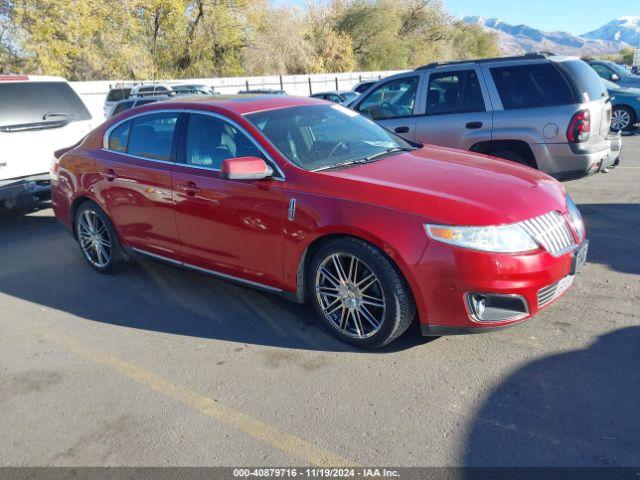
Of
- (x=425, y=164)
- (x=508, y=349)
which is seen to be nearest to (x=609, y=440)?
(x=508, y=349)

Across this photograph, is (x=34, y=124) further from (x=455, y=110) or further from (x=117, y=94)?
(x=117, y=94)

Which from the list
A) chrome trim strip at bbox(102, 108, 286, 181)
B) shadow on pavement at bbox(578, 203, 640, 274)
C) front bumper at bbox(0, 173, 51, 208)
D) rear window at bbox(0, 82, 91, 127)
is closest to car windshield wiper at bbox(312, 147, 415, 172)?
chrome trim strip at bbox(102, 108, 286, 181)

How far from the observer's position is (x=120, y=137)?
5.17m

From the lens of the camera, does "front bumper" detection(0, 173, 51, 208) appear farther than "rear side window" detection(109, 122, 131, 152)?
Yes

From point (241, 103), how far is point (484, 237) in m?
2.39

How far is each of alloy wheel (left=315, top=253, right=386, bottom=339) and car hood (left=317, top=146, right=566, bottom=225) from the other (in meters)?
0.47

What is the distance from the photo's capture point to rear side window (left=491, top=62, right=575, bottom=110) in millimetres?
6207

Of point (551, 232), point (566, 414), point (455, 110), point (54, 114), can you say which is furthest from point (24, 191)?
point (566, 414)

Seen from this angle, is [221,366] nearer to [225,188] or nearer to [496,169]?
[225,188]

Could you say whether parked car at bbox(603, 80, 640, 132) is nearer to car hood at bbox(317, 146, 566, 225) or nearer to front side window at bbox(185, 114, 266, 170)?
car hood at bbox(317, 146, 566, 225)

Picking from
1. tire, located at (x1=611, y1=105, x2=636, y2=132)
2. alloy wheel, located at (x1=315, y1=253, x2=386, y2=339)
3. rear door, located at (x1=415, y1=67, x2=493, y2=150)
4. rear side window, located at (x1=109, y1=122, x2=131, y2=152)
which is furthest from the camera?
tire, located at (x1=611, y1=105, x2=636, y2=132)

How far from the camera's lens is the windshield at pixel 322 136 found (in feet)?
13.4

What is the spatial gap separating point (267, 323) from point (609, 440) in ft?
7.97

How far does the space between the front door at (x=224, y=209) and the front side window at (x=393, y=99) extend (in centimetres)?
352
